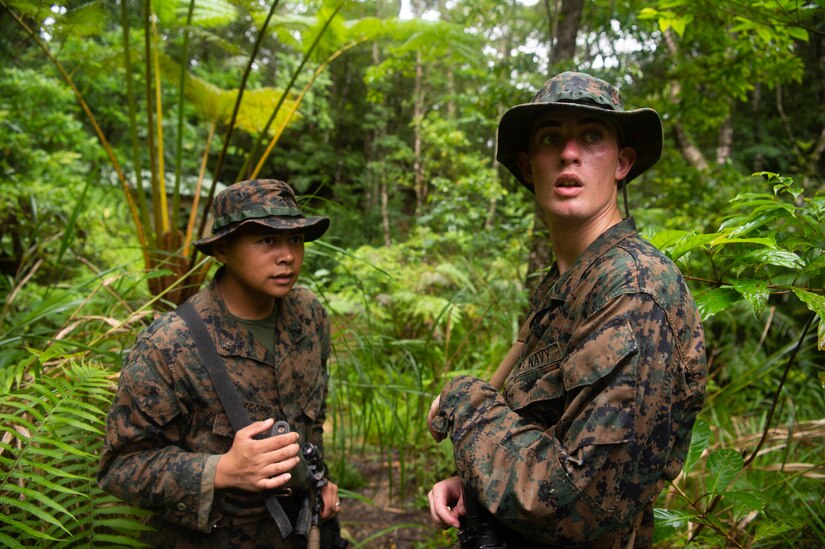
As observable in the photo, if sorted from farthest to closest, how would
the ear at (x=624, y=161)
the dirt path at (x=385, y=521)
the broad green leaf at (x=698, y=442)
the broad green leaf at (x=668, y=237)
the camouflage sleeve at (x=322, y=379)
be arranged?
the dirt path at (x=385, y=521) → the camouflage sleeve at (x=322, y=379) → the broad green leaf at (x=698, y=442) → the broad green leaf at (x=668, y=237) → the ear at (x=624, y=161)

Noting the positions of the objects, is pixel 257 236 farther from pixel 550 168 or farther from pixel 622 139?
pixel 622 139

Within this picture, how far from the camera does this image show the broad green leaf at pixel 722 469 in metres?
1.55

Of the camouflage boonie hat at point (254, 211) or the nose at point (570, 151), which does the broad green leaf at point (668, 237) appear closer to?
the nose at point (570, 151)

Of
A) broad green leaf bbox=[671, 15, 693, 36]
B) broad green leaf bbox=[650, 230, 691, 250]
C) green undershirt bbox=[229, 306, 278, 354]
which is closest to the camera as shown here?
broad green leaf bbox=[650, 230, 691, 250]

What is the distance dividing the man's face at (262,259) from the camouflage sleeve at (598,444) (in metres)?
1.05

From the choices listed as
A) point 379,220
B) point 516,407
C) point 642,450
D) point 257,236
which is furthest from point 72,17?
point 379,220

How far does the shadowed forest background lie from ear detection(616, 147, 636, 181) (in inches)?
11.5

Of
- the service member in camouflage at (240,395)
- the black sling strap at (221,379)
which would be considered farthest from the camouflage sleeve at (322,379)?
the black sling strap at (221,379)

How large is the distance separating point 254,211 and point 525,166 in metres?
0.96

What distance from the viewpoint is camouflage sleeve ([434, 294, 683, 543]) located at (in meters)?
0.96

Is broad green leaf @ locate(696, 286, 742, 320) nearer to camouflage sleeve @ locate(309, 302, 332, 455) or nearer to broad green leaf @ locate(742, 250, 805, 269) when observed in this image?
broad green leaf @ locate(742, 250, 805, 269)

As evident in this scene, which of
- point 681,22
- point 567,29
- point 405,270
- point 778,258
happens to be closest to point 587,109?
point 778,258

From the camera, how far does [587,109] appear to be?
118 centimetres

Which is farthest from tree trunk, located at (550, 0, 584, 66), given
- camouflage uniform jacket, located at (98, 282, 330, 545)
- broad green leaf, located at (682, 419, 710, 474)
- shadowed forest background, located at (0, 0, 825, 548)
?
camouflage uniform jacket, located at (98, 282, 330, 545)
